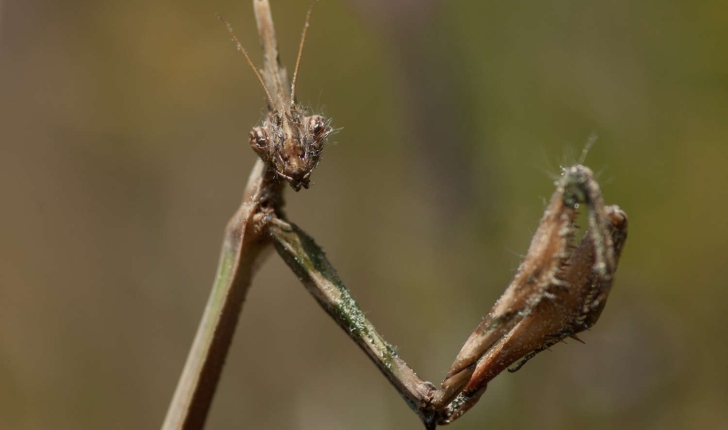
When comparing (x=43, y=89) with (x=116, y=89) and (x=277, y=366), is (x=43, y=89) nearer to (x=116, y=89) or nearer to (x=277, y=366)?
(x=116, y=89)

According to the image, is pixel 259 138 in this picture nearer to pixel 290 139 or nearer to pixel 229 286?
pixel 290 139

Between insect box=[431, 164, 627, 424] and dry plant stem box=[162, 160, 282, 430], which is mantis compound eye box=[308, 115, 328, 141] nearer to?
dry plant stem box=[162, 160, 282, 430]

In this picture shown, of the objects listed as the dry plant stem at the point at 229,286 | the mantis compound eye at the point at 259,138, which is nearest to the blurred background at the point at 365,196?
the dry plant stem at the point at 229,286

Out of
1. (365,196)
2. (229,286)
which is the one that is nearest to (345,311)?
(229,286)

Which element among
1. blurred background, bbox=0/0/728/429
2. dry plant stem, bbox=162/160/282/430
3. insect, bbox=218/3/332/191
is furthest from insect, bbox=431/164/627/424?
blurred background, bbox=0/0/728/429

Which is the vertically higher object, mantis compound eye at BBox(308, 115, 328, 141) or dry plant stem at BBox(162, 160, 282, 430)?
mantis compound eye at BBox(308, 115, 328, 141)

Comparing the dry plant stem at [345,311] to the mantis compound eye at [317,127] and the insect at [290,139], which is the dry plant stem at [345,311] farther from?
the mantis compound eye at [317,127]

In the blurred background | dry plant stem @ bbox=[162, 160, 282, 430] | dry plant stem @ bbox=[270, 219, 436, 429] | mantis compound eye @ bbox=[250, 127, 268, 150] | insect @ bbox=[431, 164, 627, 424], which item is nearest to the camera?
insect @ bbox=[431, 164, 627, 424]
